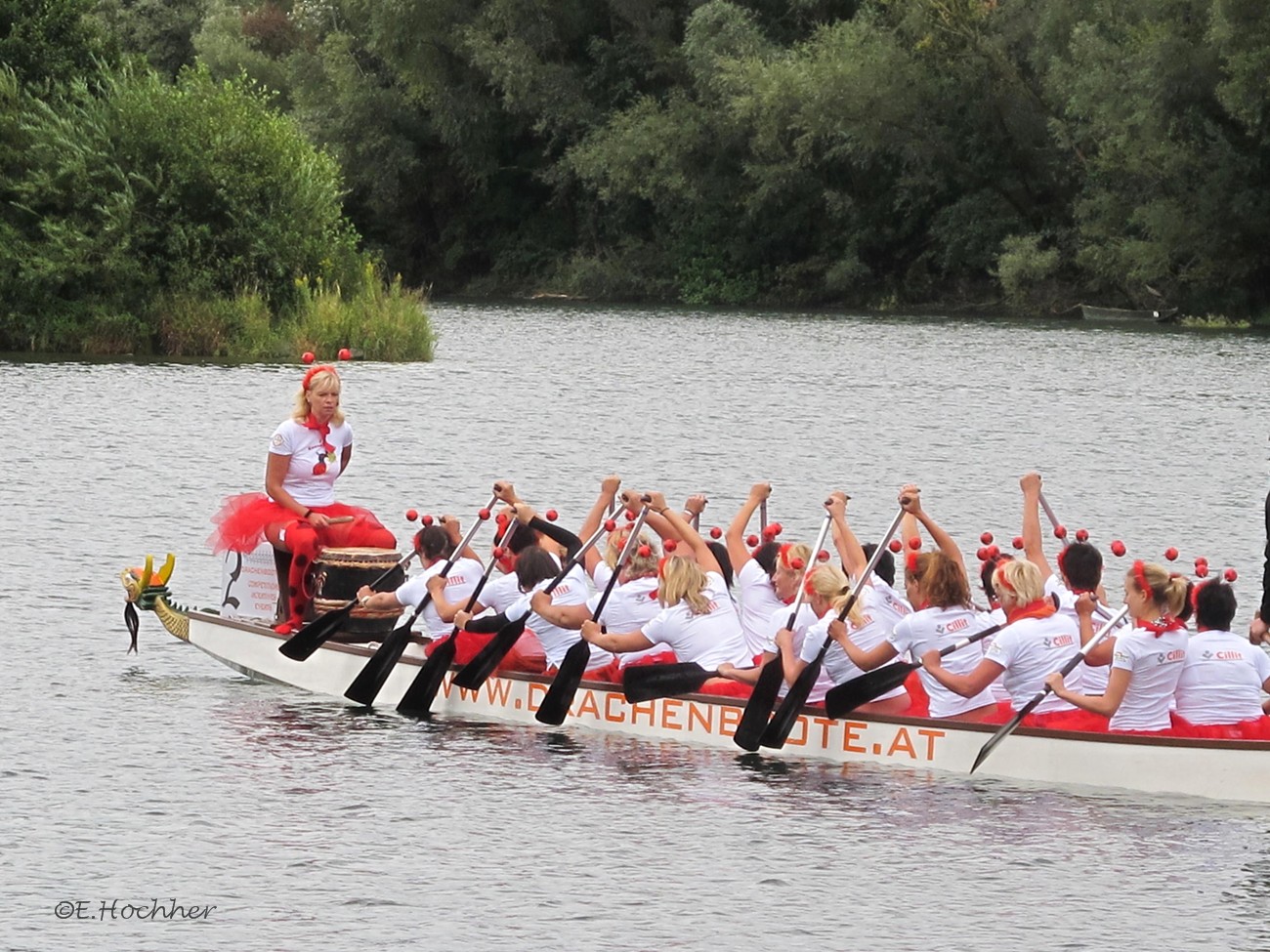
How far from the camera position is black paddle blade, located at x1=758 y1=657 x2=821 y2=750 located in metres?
13.6

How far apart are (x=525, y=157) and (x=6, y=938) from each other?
71.4m

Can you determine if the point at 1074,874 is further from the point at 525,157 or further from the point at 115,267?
the point at 525,157

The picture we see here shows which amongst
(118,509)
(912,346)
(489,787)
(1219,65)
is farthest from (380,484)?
(1219,65)

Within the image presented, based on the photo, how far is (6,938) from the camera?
10375 mm

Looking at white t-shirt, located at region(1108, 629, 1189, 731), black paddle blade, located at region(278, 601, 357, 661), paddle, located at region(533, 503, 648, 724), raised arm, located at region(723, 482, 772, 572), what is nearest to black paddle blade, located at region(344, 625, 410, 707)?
black paddle blade, located at region(278, 601, 357, 661)

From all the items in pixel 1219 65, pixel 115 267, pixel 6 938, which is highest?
pixel 1219 65

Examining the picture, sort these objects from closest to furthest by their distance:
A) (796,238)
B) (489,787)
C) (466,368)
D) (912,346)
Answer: (489,787) < (466,368) < (912,346) < (796,238)

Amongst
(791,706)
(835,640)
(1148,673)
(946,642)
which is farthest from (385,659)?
(1148,673)

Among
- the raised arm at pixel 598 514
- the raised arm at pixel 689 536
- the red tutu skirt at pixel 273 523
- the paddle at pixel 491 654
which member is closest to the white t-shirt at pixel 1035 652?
the raised arm at pixel 689 536

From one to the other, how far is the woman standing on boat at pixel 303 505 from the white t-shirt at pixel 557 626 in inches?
66.4

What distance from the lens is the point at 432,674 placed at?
15.1 metres

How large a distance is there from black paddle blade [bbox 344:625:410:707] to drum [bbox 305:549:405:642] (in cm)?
53

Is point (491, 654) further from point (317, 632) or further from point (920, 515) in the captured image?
point (920, 515)

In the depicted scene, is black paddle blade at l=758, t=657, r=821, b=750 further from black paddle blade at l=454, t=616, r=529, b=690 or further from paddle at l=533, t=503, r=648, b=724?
black paddle blade at l=454, t=616, r=529, b=690
